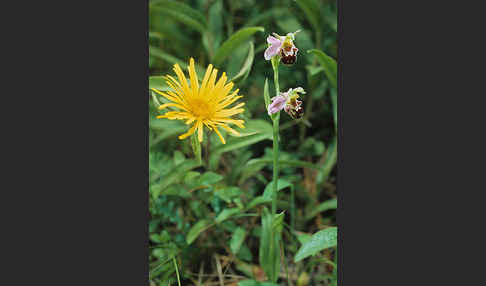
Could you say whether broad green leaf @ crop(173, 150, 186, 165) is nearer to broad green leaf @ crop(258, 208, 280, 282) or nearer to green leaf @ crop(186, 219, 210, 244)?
green leaf @ crop(186, 219, 210, 244)

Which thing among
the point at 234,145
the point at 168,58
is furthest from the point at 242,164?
the point at 168,58

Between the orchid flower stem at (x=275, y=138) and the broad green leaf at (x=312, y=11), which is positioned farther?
the broad green leaf at (x=312, y=11)

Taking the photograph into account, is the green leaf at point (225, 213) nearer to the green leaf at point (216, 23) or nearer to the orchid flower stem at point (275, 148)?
the orchid flower stem at point (275, 148)

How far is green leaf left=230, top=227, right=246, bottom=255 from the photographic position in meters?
1.57

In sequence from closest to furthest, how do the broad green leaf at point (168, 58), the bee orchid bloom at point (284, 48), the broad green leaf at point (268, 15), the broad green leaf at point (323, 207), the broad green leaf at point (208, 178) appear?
the bee orchid bloom at point (284, 48) < the broad green leaf at point (208, 178) < the broad green leaf at point (323, 207) < the broad green leaf at point (168, 58) < the broad green leaf at point (268, 15)

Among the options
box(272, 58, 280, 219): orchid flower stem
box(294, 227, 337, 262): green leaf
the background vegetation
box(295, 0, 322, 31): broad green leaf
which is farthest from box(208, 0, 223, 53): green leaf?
box(294, 227, 337, 262): green leaf

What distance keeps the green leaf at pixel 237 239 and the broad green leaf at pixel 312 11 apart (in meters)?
0.91

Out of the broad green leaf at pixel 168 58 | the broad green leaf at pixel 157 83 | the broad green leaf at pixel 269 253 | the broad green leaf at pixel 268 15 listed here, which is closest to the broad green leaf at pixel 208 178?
the broad green leaf at pixel 269 253

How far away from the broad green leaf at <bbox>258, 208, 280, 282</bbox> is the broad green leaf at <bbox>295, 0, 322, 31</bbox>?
0.86m

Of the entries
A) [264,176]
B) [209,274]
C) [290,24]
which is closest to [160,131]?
[264,176]

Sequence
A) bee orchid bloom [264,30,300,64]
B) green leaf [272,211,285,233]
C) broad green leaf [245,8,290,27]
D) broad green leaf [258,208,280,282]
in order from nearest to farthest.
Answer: bee orchid bloom [264,30,300,64], green leaf [272,211,285,233], broad green leaf [258,208,280,282], broad green leaf [245,8,290,27]

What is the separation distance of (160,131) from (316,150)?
649mm

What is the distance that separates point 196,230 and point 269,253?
28 cm

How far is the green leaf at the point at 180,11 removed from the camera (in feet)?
6.01
